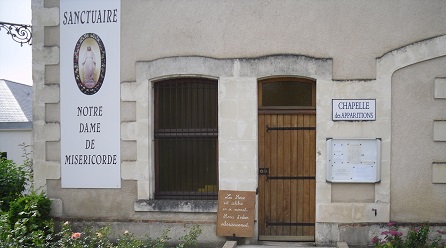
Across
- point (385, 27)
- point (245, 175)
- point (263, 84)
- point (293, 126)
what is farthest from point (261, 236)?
point (385, 27)

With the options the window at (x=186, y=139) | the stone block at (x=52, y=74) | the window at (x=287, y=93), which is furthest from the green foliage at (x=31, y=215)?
the window at (x=287, y=93)

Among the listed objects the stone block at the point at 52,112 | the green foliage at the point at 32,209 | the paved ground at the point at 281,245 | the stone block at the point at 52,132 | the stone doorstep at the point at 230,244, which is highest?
the stone block at the point at 52,112

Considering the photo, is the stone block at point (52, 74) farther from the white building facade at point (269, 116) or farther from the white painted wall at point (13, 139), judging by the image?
the white painted wall at point (13, 139)

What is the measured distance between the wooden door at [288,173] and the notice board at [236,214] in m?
0.30

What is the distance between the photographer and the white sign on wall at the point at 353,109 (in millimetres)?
7305

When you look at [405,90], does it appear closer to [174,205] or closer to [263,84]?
[263,84]

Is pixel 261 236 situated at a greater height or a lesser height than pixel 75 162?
lesser

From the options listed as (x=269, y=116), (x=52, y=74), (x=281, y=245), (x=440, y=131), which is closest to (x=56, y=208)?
(x=52, y=74)

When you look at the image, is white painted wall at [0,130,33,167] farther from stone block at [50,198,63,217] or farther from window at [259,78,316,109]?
window at [259,78,316,109]

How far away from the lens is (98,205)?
26.0 feet

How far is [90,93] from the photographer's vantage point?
7996 mm

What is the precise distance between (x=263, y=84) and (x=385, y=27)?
6.94ft

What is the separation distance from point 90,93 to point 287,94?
3370mm

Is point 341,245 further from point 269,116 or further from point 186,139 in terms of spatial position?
point 186,139
